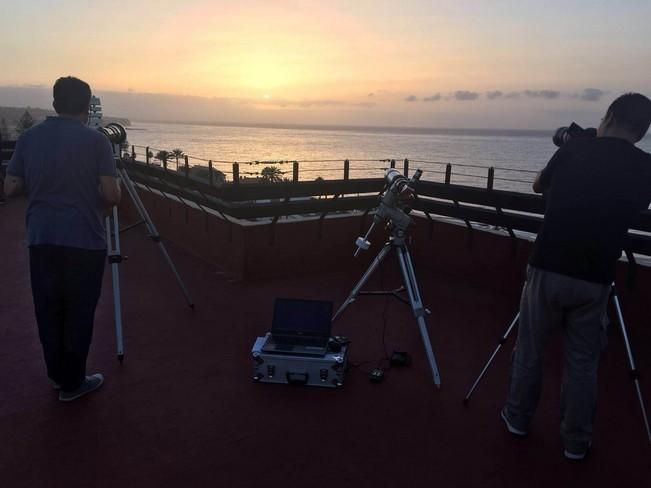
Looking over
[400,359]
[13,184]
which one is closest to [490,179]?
[400,359]

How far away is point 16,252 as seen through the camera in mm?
7145

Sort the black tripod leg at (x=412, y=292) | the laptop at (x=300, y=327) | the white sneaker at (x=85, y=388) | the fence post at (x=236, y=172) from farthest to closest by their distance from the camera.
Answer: the fence post at (x=236, y=172) → the laptop at (x=300, y=327) → the black tripod leg at (x=412, y=292) → the white sneaker at (x=85, y=388)

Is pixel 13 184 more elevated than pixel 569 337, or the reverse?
pixel 13 184

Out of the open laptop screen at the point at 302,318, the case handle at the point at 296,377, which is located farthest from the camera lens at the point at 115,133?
the case handle at the point at 296,377

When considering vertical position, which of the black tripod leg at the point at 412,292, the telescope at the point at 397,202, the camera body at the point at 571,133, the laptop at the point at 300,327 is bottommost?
the laptop at the point at 300,327

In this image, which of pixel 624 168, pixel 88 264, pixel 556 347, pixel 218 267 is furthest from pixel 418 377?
pixel 218 267

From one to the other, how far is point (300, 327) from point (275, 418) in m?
0.79

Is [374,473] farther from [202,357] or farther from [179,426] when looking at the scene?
[202,357]

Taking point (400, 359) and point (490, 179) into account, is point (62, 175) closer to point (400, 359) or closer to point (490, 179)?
point (400, 359)

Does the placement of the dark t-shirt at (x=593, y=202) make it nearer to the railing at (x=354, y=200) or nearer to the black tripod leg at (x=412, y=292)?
the black tripod leg at (x=412, y=292)

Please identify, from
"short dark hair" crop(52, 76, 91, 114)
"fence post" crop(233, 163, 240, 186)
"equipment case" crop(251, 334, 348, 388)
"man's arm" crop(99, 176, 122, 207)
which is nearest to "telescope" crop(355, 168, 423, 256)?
"equipment case" crop(251, 334, 348, 388)

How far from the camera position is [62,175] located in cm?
293

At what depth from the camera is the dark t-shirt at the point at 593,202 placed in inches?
101

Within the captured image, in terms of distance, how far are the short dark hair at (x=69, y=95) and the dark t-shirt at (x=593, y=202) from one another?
2601 mm
